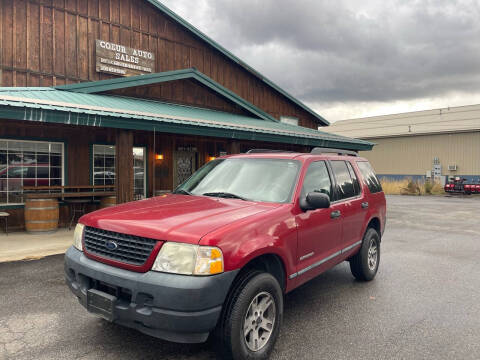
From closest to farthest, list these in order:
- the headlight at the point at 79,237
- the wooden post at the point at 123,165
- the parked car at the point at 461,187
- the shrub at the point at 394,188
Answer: the headlight at the point at 79,237 → the wooden post at the point at 123,165 → the parked car at the point at 461,187 → the shrub at the point at 394,188

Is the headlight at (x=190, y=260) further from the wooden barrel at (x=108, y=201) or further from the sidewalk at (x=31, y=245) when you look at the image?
the wooden barrel at (x=108, y=201)

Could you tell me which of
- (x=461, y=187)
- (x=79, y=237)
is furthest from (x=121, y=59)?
(x=461, y=187)

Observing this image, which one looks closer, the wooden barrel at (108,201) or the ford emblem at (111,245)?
the ford emblem at (111,245)

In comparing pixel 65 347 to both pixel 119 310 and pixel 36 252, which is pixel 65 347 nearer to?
pixel 119 310

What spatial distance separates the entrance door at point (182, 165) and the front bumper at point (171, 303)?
11.2 metres

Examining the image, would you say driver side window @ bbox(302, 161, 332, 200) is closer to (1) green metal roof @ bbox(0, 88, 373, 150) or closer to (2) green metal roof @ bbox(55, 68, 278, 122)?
(1) green metal roof @ bbox(0, 88, 373, 150)

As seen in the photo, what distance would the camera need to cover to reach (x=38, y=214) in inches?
343

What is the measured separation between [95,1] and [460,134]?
29288 millimetres

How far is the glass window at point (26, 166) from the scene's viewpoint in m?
9.72

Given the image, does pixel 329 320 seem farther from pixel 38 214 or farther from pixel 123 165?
pixel 38 214

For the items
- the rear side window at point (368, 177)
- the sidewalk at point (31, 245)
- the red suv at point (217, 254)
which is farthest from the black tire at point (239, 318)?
the sidewalk at point (31, 245)

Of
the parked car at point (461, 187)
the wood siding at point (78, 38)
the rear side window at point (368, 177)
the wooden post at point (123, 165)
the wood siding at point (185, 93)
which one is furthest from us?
the parked car at point (461, 187)

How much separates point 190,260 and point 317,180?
2125 millimetres

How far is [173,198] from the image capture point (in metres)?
3.99
